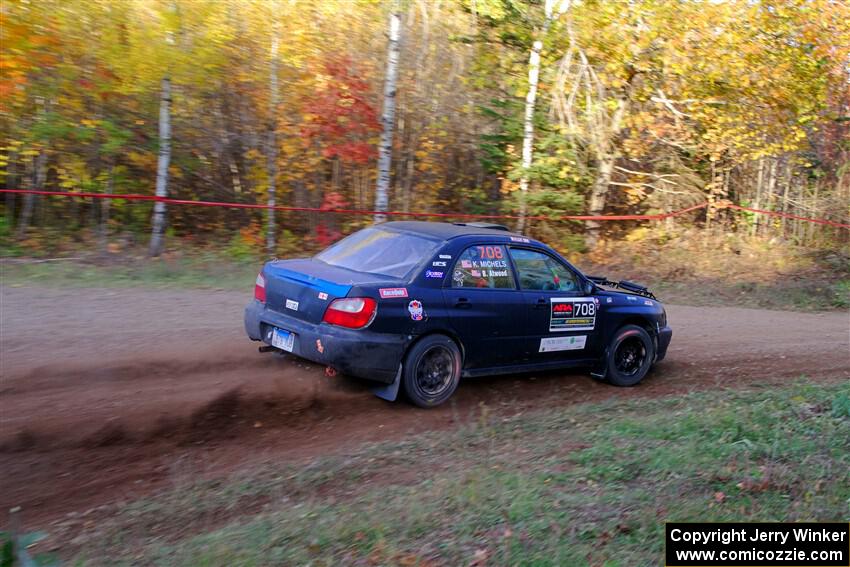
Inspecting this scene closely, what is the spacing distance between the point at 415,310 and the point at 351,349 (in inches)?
26.6

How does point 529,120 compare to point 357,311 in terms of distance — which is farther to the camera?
point 529,120

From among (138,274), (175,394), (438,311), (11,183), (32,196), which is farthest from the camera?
(11,183)

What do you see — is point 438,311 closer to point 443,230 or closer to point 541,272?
point 443,230

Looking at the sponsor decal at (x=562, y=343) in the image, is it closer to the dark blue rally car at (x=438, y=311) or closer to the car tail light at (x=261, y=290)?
the dark blue rally car at (x=438, y=311)

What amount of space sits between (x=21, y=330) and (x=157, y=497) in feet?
15.2

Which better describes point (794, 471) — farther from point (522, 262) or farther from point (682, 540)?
point (522, 262)

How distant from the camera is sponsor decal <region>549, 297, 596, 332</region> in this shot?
7.46 m

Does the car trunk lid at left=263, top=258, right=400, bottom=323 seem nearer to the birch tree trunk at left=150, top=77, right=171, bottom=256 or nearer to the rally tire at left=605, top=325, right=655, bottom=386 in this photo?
the rally tire at left=605, top=325, right=655, bottom=386

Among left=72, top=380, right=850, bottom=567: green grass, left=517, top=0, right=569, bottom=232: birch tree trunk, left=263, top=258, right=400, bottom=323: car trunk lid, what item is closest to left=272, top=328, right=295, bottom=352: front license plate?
left=263, top=258, right=400, bottom=323: car trunk lid

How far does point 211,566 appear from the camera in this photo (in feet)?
11.1

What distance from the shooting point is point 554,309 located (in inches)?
293

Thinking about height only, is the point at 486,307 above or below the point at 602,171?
below

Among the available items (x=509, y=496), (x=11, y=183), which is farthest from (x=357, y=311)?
(x=11, y=183)

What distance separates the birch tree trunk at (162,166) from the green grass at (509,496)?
9878 mm
